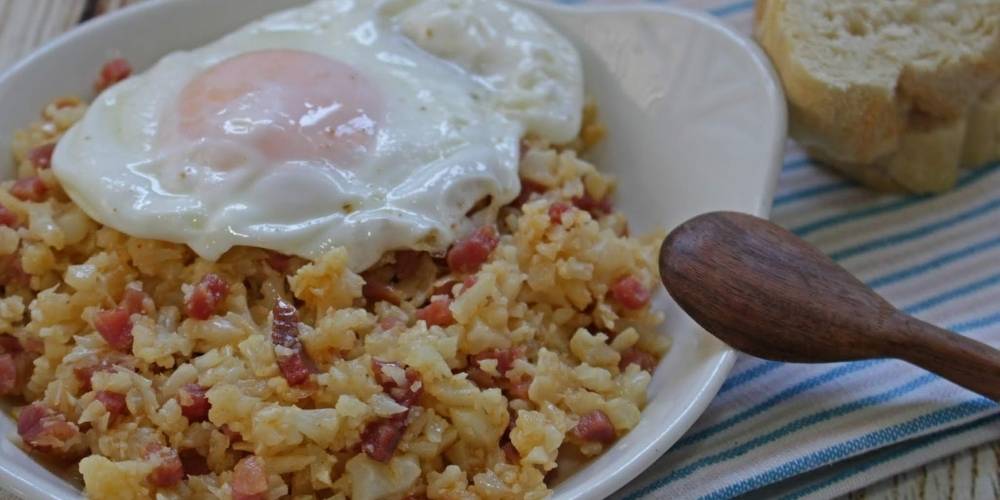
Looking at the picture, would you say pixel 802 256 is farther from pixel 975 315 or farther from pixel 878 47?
pixel 878 47

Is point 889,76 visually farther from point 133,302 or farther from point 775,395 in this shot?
point 133,302

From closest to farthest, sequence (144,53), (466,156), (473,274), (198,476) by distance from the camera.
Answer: (198,476), (473,274), (466,156), (144,53)

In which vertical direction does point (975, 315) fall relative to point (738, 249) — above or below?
below

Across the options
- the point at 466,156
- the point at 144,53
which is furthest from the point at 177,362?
the point at 144,53

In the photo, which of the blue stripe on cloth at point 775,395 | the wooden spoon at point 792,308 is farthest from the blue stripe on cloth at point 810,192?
the wooden spoon at point 792,308

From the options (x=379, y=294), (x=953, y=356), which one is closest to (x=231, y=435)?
(x=379, y=294)

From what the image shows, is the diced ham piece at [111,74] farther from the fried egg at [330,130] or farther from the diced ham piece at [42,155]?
the diced ham piece at [42,155]

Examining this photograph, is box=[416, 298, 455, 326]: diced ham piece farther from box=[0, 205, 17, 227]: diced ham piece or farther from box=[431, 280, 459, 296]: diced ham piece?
box=[0, 205, 17, 227]: diced ham piece
